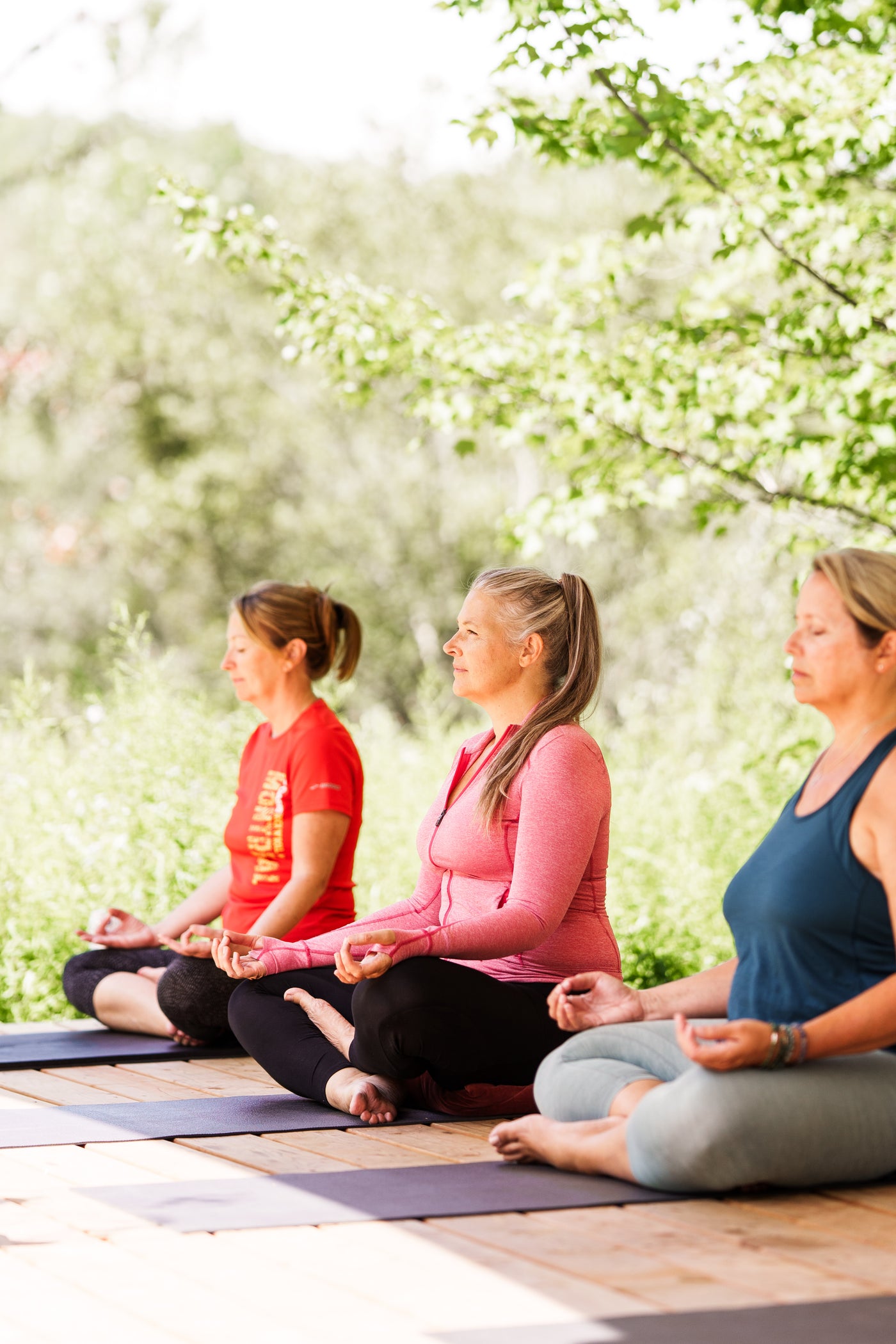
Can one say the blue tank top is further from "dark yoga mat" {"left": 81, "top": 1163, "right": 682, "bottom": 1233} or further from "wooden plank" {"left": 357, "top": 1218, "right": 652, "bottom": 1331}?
"wooden plank" {"left": 357, "top": 1218, "right": 652, "bottom": 1331}

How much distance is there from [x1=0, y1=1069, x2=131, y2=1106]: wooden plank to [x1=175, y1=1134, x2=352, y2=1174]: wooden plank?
0.54m

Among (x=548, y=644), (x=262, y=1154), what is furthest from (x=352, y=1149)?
(x=548, y=644)

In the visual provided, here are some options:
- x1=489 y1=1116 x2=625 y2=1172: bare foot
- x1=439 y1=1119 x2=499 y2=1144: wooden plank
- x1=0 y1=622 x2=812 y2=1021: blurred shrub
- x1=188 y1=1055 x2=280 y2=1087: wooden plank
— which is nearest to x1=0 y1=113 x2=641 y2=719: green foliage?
x1=0 y1=622 x2=812 y2=1021: blurred shrub

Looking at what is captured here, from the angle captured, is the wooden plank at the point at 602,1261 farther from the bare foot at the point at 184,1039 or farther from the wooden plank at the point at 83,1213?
Result: the bare foot at the point at 184,1039

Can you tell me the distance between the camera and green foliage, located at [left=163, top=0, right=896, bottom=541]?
504cm

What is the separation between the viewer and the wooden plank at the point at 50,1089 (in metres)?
3.64

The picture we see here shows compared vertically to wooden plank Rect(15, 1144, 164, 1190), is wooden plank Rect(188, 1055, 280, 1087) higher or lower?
lower

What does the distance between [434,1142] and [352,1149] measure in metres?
0.18

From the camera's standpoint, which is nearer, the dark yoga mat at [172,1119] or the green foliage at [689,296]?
the dark yoga mat at [172,1119]

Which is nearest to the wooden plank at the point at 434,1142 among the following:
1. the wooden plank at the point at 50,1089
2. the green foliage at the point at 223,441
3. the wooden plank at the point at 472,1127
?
the wooden plank at the point at 472,1127

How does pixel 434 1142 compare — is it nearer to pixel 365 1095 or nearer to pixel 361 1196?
pixel 365 1095

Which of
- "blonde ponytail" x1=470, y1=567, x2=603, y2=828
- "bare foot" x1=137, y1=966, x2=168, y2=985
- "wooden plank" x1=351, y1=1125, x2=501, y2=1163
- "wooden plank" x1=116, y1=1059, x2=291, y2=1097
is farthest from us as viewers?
"bare foot" x1=137, y1=966, x2=168, y2=985

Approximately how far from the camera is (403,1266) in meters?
2.27

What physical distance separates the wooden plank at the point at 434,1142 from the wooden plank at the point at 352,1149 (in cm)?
1
